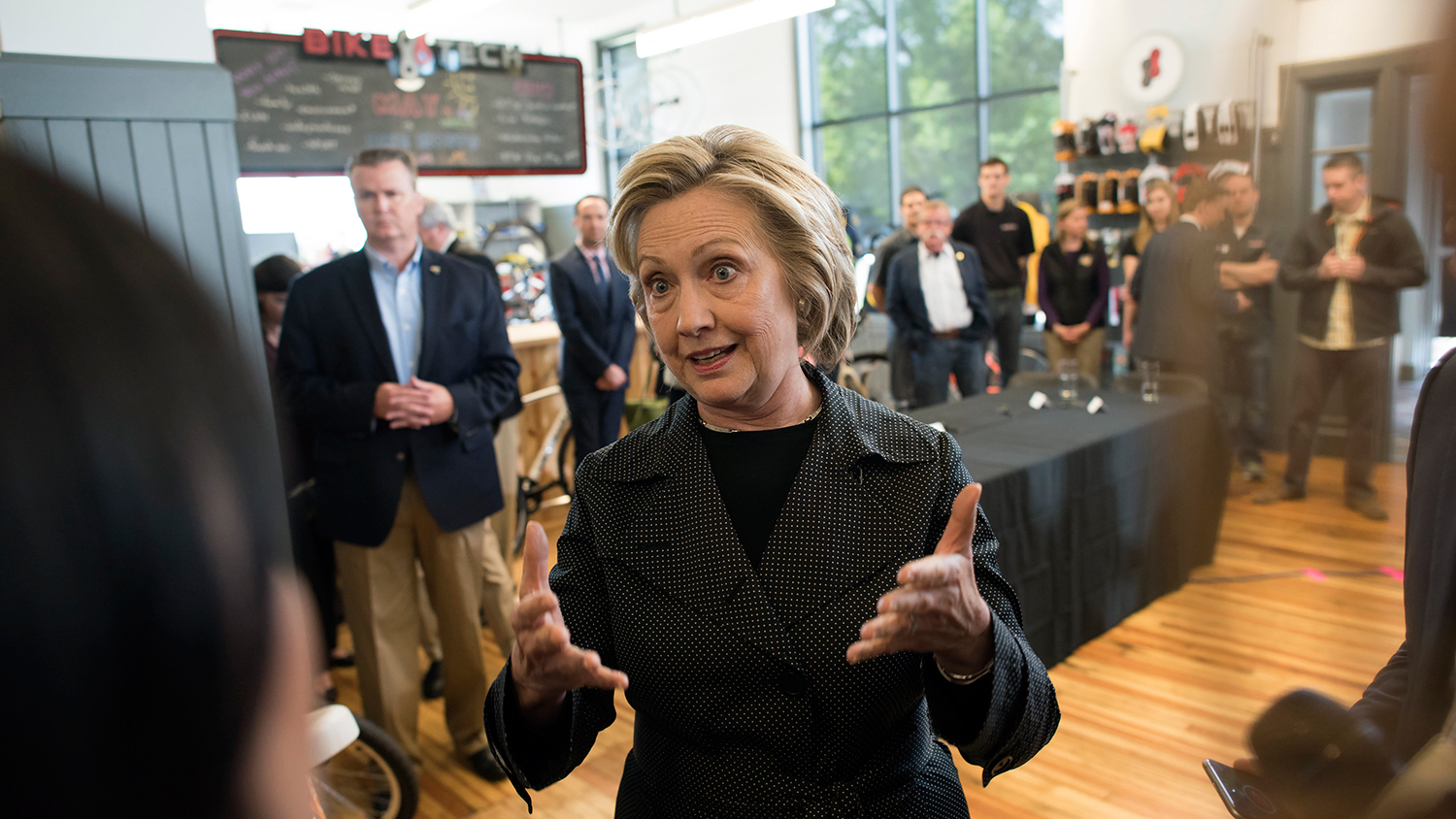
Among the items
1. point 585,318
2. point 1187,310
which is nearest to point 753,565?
point 1187,310

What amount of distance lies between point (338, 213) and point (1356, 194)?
1203 cm

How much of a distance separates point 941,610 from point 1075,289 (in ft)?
16.0

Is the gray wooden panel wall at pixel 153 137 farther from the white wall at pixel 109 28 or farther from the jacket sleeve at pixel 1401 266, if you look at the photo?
the jacket sleeve at pixel 1401 266

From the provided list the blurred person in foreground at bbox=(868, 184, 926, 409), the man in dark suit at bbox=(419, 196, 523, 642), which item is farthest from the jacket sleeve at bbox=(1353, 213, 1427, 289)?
the blurred person in foreground at bbox=(868, 184, 926, 409)

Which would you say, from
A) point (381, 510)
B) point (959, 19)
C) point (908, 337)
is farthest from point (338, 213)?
point (381, 510)

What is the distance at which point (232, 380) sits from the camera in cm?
46

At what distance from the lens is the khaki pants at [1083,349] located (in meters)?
5.09

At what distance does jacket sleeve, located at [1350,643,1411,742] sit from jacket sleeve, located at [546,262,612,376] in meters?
3.90

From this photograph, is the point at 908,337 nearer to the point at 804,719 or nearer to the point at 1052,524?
the point at 1052,524

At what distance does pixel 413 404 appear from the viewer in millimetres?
2404

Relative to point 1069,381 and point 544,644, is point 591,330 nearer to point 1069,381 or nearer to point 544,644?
point 1069,381

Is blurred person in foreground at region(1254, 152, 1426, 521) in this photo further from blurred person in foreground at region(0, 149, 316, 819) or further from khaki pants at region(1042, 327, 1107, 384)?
khaki pants at region(1042, 327, 1107, 384)

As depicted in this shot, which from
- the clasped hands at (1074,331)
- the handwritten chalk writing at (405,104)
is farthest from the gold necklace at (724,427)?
the handwritten chalk writing at (405,104)

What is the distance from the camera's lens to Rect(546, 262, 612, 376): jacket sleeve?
438cm
